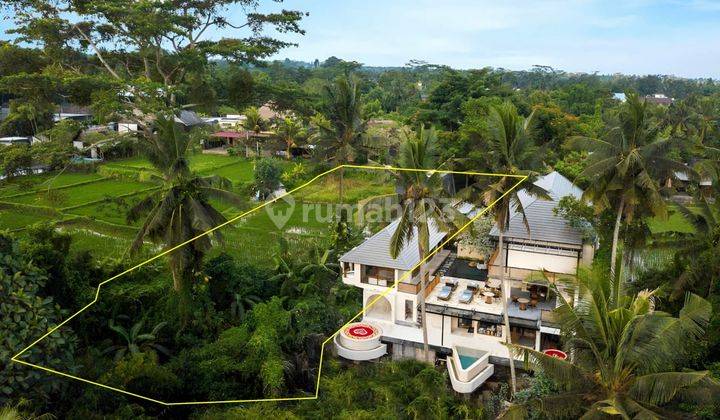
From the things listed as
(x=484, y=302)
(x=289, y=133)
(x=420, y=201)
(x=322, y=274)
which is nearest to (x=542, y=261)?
(x=484, y=302)

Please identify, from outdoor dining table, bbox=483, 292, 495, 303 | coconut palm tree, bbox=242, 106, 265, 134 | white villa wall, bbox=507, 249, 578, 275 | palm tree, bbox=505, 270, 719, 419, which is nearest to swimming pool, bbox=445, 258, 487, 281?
outdoor dining table, bbox=483, 292, 495, 303

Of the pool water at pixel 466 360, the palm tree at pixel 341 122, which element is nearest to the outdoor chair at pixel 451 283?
the pool water at pixel 466 360

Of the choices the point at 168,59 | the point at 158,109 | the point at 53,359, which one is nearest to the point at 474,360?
the point at 53,359

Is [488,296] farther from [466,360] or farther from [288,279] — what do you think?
[288,279]

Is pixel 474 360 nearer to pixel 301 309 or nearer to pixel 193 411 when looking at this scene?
pixel 301 309

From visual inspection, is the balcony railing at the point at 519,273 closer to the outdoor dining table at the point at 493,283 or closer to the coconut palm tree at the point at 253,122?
the outdoor dining table at the point at 493,283
